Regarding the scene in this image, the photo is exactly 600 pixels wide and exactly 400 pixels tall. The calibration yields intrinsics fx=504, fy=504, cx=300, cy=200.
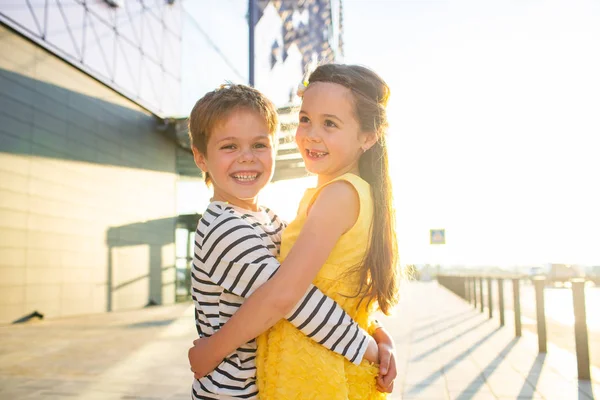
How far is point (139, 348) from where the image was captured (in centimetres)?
662

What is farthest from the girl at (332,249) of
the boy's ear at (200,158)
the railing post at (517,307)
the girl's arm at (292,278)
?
the railing post at (517,307)

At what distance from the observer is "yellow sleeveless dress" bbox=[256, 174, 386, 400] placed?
127cm

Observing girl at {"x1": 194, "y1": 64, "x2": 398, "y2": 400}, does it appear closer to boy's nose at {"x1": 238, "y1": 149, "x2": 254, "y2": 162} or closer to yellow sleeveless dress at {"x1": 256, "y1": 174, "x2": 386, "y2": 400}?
yellow sleeveless dress at {"x1": 256, "y1": 174, "x2": 386, "y2": 400}

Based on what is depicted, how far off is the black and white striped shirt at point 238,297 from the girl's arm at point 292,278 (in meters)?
0.04

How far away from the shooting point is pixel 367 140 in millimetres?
1542

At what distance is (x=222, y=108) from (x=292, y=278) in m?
0.58

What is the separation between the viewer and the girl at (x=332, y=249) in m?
1.25

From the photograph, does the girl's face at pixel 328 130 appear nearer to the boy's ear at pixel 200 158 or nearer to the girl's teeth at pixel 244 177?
the girl's teeth at pixel 244 177

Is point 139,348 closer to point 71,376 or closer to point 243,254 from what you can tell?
point 71,376

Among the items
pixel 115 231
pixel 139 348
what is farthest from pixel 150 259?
pixel 139 348

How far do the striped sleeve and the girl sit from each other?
40 millimetres

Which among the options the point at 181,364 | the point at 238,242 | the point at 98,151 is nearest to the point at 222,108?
the point at 238,242

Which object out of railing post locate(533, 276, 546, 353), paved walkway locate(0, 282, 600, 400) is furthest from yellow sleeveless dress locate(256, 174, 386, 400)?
railing post locate(533, 276, 546, 353)

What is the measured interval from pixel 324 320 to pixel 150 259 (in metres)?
15.7
